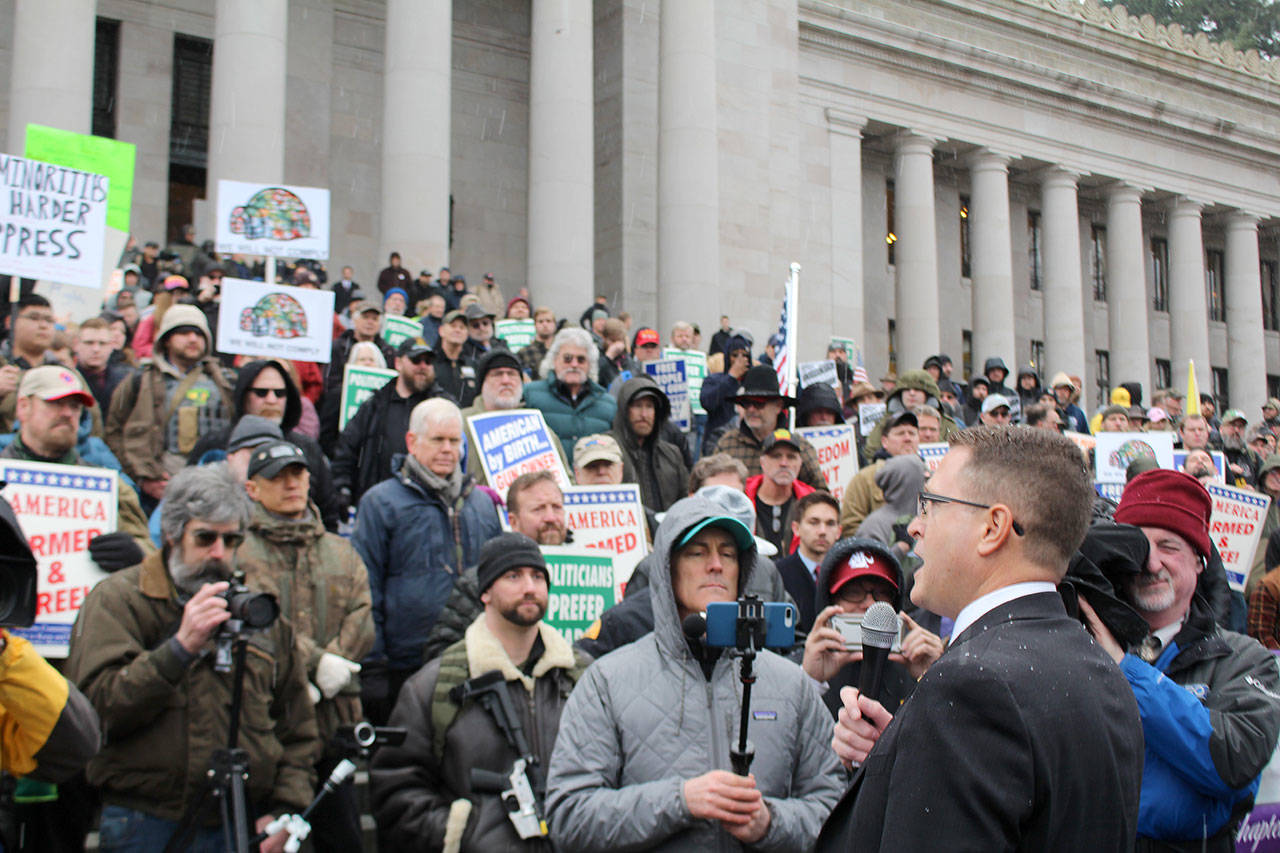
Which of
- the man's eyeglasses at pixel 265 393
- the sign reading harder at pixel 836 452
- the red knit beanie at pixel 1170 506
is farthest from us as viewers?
the sign reading harder at pixel 836 452

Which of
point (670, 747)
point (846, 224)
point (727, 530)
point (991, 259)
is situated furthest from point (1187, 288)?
point (670, 747)

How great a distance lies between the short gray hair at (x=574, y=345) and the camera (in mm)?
9891

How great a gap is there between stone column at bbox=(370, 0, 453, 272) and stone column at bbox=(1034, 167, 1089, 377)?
75.4ft

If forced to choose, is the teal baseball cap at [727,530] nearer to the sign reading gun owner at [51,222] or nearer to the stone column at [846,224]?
the sign reading gun owner at [51,222]

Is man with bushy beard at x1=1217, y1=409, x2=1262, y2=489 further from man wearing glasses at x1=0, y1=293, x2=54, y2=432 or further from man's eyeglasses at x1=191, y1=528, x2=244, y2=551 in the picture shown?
man's eyeglasses at x1=191, y1=528, x2=244, y2=551

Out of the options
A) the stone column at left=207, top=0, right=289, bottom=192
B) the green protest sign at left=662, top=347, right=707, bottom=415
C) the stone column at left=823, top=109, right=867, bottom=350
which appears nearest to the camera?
the green protest sign at left=662, top=347, right=707, bottom=415

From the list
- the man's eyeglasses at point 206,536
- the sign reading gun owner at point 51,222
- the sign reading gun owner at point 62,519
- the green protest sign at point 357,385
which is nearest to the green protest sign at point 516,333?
the green protest sign at point 357,385

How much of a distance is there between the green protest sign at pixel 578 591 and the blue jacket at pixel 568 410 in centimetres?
304

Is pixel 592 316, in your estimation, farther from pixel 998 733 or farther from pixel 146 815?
pixel 998 733

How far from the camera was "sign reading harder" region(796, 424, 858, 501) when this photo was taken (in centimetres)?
1085

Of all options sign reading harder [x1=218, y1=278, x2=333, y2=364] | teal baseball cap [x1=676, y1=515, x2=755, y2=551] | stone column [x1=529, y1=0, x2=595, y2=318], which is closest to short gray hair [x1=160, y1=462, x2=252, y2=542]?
teal baseball cap [x1=676, y1=515, x2=755, y2=551]

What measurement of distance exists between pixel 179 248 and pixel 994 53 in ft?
78.7

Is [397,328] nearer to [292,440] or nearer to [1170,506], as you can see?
[292,440]

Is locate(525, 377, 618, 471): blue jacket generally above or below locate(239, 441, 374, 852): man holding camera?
above
